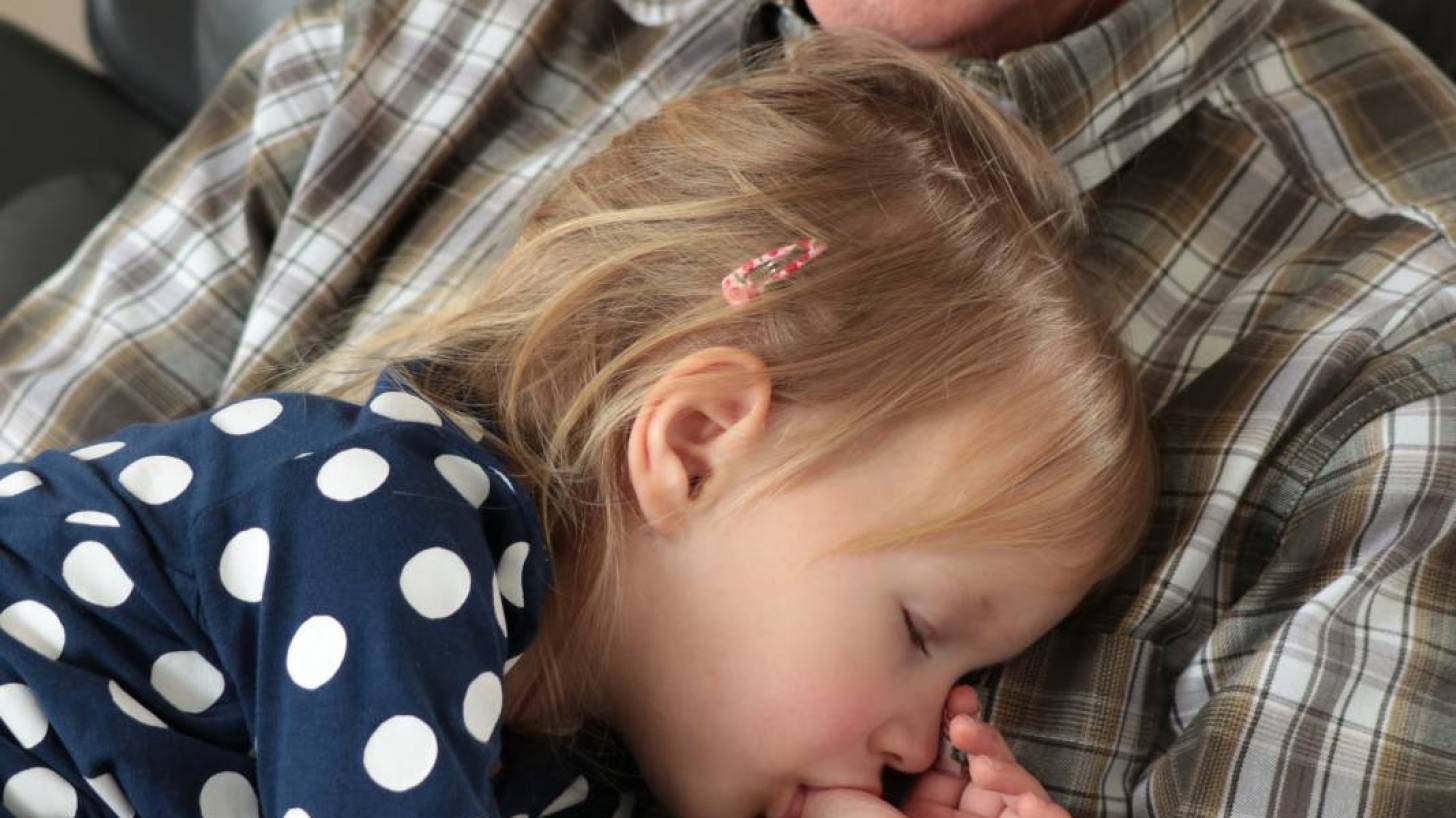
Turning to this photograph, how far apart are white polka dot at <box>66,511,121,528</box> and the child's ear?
0.95 ft

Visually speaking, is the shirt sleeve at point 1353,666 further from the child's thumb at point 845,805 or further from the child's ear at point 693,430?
the child's ear at point 693,430

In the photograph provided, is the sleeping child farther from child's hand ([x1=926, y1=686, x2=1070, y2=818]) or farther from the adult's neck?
the adult's neck

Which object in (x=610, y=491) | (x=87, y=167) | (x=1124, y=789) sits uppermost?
(x=610, y=491)

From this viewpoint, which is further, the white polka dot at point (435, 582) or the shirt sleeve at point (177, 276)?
the shirt sleeve at point (177, 276)

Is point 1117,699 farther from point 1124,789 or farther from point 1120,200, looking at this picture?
point 1120,200

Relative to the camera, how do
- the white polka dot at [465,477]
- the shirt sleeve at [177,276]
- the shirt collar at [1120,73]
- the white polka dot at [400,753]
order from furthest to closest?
1. the shirt sleeve at [177,276]
2. the shirt collar at [1120,73]
3. the white polka dot at [465,477]
4. the white polka dot at [400,753]

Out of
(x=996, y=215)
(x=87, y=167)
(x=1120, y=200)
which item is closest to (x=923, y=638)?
(x=996, y=215)

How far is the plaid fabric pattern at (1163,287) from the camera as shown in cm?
91

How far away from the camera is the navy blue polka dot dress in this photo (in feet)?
2.47

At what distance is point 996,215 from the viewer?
3.15ft

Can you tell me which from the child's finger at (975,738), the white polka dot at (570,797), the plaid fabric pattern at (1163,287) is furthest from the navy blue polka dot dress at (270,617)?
the plaid fabric pattern at (1163,287)

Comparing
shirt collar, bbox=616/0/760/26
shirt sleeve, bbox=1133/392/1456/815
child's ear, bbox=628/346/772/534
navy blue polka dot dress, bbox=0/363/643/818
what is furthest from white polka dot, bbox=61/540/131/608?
shirt collar, bbox=616/0/760/26

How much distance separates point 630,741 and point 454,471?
0.24 metres

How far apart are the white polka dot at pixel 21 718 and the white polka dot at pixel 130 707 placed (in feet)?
0.13
